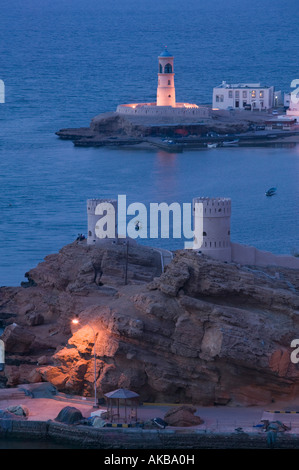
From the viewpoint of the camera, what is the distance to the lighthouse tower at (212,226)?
28047mm

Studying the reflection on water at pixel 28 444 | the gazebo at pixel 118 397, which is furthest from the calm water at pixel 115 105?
the reflection on water at pixel 28 444

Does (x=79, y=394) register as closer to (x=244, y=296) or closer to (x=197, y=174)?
(x=244, y=296)

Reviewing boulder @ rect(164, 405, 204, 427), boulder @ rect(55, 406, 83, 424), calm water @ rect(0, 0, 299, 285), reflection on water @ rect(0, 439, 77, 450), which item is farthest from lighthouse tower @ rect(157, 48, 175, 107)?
reflection on water @ rect(0, 439, 77, 450)

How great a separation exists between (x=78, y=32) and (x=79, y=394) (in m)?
113

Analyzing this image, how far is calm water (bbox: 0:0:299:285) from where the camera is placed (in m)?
47.0

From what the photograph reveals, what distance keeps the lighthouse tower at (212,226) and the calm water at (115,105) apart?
10663 mm

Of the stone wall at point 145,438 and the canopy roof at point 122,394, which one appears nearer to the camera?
the stone wall at point 145,438

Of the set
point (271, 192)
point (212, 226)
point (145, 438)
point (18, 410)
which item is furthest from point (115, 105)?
point (145, 438)

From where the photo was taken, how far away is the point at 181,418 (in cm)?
2450

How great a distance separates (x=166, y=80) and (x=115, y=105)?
59.2 feet

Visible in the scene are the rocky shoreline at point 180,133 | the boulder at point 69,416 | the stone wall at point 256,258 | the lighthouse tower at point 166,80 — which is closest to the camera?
the boulder at point 69,416

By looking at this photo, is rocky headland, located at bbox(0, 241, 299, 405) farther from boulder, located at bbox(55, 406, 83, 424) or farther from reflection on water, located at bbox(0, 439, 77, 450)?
reflection on water, located at bbox(0, 439, 77, 450)

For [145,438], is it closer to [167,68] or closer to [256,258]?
[256,258]

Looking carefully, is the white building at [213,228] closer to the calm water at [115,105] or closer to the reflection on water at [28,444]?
the reflection on water at [28,444]
